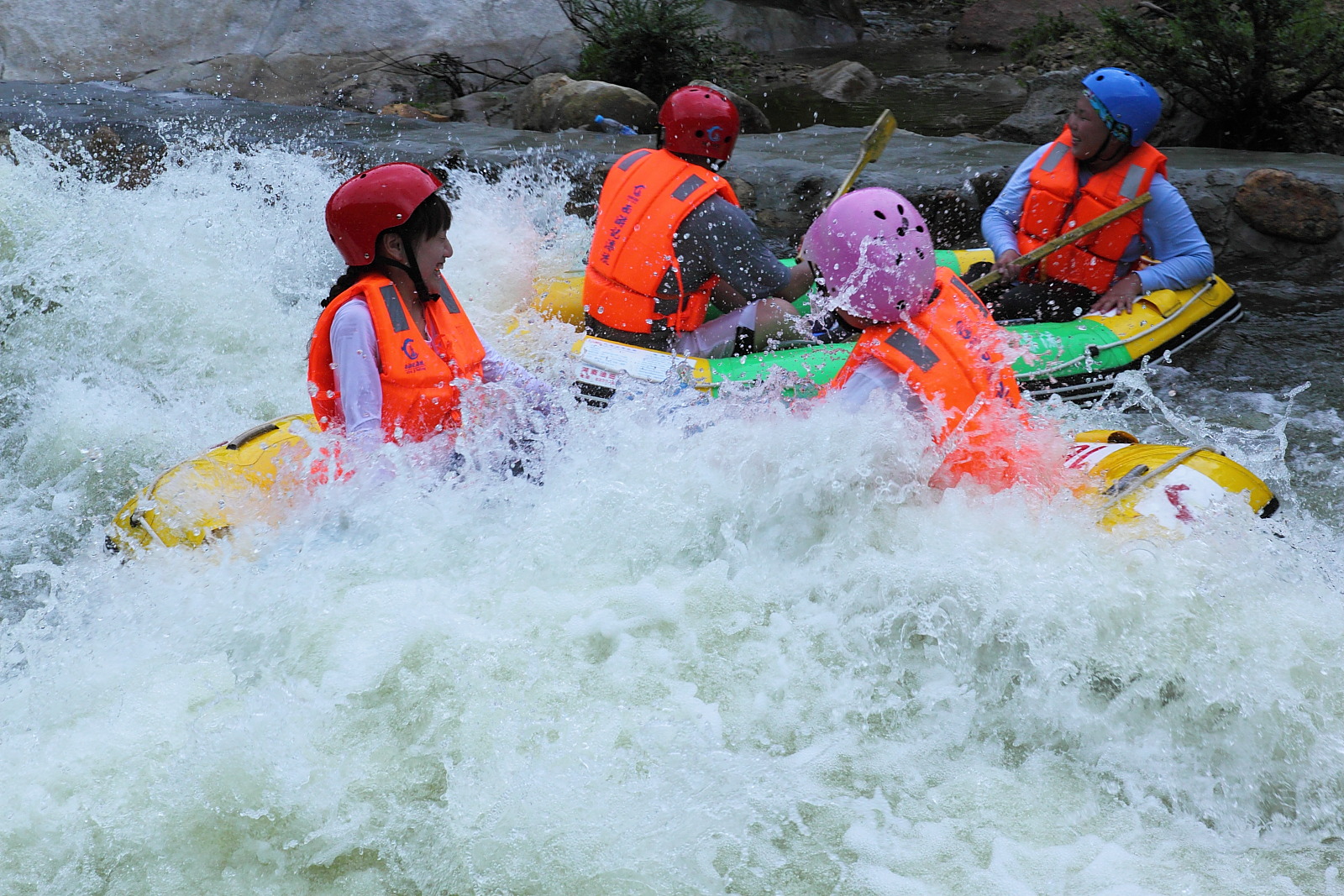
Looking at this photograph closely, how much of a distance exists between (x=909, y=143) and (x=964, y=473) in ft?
19.2

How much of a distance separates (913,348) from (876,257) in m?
0.30

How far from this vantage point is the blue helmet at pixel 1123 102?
512 centimetres

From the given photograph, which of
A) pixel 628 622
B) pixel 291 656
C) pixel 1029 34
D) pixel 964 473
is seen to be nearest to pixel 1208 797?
pixel 964 473

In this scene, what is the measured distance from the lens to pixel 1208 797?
2842 mm

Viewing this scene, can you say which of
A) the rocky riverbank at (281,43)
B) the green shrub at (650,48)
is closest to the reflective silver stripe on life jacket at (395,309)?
the green shrub at (650,48)

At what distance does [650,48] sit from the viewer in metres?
11.7

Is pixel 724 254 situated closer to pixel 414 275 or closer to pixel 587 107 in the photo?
pixel 414 275

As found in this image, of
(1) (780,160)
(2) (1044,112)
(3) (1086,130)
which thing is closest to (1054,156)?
(3) (1086,130)

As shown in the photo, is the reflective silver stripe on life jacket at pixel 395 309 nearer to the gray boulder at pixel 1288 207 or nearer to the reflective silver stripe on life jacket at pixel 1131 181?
the reflective silver stripe on life jacket at pixel 1131 181

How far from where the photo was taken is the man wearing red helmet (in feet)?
15.3

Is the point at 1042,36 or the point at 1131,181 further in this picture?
the point at 1042,36

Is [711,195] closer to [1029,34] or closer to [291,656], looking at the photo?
[291,656]

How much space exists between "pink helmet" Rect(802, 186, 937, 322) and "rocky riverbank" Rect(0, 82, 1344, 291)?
4.42 meters

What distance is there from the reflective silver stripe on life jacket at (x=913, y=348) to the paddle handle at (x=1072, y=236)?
229 centimetres
